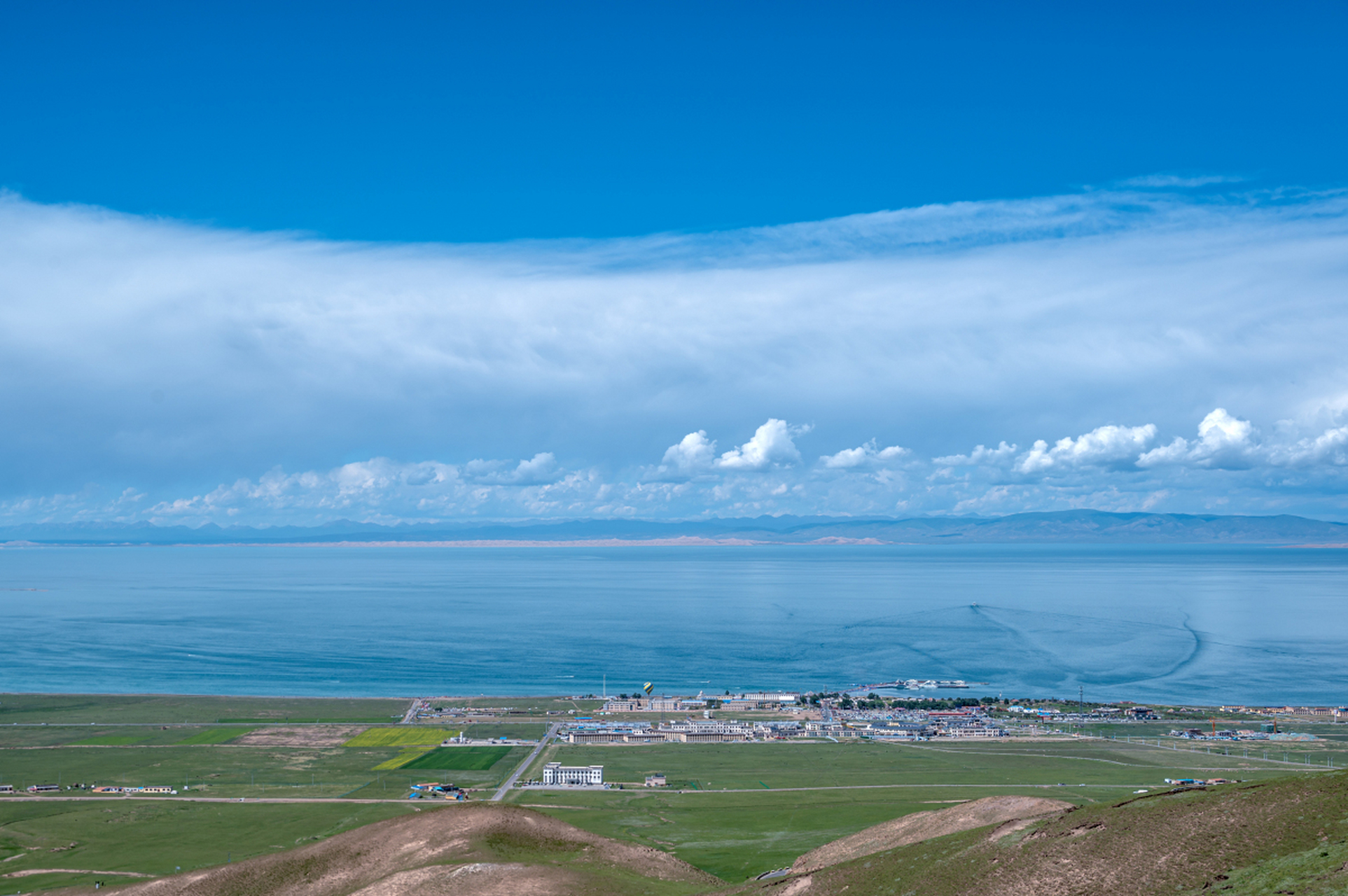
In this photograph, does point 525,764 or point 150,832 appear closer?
point 150,832

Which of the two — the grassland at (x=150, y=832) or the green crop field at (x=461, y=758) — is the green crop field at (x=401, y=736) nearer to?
the green crop field at (x=461, y=758)

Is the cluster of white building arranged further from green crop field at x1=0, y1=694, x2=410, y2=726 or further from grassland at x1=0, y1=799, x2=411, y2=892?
grassland at x1=0, y1=799, x2=411, y2=892

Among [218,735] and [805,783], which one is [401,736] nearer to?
[218,735]

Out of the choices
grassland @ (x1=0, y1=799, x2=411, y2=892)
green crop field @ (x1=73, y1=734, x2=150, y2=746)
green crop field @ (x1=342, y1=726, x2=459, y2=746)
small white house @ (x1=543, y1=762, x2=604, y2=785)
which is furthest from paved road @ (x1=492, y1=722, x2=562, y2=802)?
green crop field @ (x1=73, y1=734, x2=150, y2=746)

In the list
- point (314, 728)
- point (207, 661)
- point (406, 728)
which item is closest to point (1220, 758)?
point (406, 728)

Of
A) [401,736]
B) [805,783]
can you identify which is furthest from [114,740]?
[805,783]
